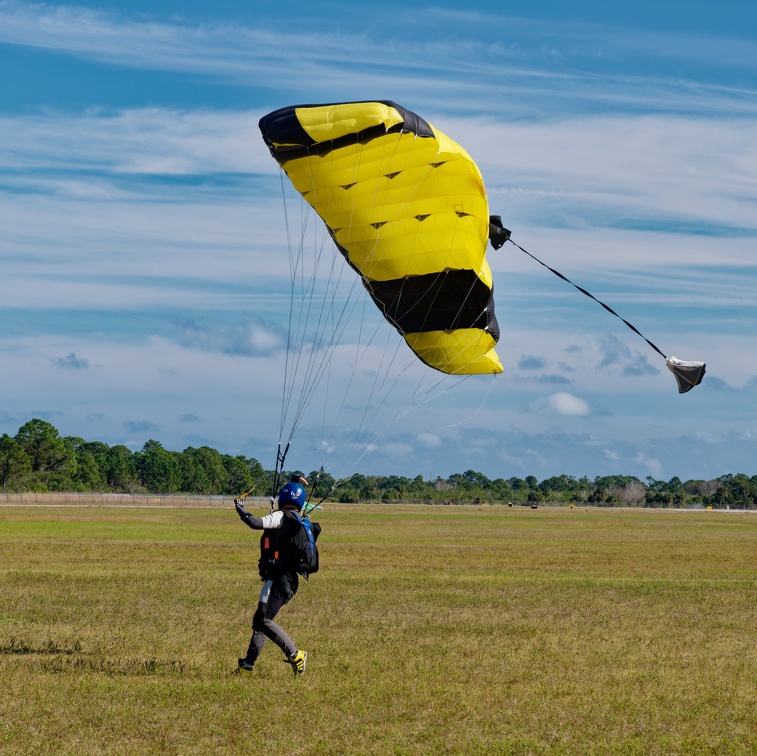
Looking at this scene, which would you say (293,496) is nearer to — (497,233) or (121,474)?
(497,233)

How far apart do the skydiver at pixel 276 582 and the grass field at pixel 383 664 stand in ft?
0.96

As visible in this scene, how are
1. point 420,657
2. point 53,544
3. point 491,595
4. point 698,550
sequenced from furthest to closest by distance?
point 698,550 → point 53,544 → point 491,595 → point 420,657

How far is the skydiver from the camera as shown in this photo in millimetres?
11836

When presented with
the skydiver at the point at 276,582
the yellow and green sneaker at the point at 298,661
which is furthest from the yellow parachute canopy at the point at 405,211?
the yellow and green sneaker at the point at 298,661

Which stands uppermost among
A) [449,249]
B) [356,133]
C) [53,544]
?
[356,133]

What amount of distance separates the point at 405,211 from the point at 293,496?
18.0 feet

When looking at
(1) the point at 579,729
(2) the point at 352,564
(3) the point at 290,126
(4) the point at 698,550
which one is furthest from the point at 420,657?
(4) the point at 698,550

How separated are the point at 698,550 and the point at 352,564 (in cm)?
1715

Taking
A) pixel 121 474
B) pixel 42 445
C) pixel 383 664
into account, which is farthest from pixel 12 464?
pixel 383 664

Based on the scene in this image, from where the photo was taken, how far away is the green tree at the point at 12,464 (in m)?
118

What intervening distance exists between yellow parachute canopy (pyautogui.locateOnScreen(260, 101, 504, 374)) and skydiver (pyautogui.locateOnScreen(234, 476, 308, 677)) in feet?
17.5

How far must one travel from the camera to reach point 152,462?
604ft

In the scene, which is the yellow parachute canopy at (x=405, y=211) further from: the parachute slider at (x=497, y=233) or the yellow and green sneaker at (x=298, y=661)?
the yellow and green sneaker at (x=298, y=661)

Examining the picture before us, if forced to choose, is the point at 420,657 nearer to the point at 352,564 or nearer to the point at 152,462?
the point at 352,564
